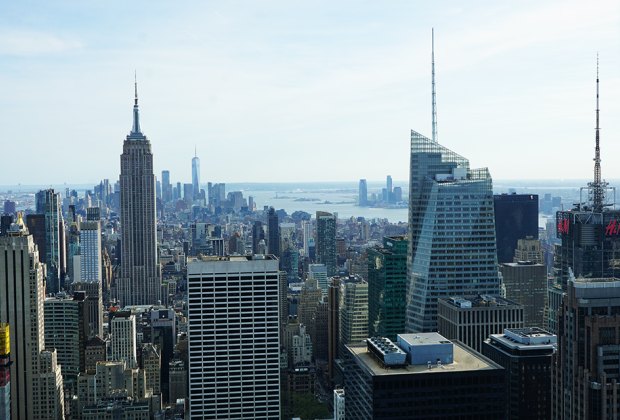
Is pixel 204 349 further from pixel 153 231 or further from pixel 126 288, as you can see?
pixel 153 231

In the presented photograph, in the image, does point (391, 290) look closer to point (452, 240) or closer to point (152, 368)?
point (452, 240)

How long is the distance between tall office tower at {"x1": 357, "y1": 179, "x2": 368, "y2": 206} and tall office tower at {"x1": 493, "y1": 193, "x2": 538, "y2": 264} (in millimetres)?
73872

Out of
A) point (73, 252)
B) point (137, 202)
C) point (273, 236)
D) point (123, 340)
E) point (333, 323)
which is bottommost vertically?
point (123, 340)

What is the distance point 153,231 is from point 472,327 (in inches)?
2636

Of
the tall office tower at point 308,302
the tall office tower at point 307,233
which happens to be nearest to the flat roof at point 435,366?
the tall office tower at point 308,302

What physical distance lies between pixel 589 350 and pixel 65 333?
40.8 m

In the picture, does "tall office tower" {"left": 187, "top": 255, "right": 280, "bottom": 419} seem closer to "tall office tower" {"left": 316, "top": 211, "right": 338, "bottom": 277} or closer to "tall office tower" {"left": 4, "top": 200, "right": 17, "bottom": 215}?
"tall office tower" {"left": 316, "top": 211, "right": 338, "bottom": 277}

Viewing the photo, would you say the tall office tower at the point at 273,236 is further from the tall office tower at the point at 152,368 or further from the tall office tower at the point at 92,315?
the tall office tower at the point at 152,368

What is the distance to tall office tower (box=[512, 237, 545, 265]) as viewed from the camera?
69938 mm

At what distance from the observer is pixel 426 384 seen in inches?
1051

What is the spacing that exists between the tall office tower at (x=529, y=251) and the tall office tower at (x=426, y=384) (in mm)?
42673

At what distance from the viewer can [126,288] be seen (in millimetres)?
95062

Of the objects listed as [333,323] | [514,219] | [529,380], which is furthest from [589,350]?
[514,219]

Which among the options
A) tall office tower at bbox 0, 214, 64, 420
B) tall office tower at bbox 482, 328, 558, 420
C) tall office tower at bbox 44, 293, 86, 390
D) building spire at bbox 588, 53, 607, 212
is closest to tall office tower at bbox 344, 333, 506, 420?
tall office tower at bbox 482, 328, 558, 420
